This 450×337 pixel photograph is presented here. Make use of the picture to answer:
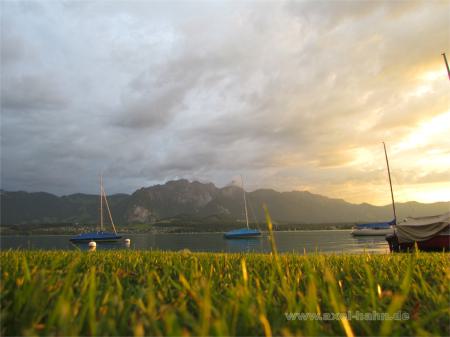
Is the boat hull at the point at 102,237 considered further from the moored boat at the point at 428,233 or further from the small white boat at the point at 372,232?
the small white boat at the point at 372,232

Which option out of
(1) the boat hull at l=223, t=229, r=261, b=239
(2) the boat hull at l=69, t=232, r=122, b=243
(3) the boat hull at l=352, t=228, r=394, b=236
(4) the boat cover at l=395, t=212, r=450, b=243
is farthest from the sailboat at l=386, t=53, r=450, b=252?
(1) the boat hull at l=223, t=229, r=261, b=239

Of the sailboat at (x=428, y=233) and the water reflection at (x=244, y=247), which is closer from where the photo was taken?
the sailboat at (x=428, y=233)

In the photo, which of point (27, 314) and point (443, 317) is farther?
point (443, 317)

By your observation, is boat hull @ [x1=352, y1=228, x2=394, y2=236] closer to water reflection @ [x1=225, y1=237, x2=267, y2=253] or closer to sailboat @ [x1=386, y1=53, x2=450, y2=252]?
water reflection @ [x1=225, y1=237, x2=267, y2=253]

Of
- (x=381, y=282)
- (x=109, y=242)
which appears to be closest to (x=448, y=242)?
(x=381, y=282)

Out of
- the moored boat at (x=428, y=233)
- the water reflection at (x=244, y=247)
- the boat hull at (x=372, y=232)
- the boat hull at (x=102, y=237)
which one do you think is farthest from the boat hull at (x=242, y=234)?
the moored boat at (x=428, y=233)

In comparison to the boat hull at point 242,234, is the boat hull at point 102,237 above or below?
above

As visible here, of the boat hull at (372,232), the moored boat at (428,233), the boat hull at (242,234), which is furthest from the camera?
the boat hull at (242,234)

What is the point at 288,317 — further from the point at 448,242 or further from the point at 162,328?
the point at 448,242

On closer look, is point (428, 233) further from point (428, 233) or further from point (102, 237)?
point (102, 237)

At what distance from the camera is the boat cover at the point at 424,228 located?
26.6 meters

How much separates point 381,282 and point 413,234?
103 ft

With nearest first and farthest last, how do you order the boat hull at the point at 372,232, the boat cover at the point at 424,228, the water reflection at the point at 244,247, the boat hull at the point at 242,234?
1. the boat cover at the point at 424,228
2. the water reflection at the point at 244,247
3. the boat hull at the point at 372,232
4. the boat hull at the point at 242,234

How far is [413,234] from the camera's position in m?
28.9
